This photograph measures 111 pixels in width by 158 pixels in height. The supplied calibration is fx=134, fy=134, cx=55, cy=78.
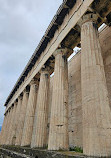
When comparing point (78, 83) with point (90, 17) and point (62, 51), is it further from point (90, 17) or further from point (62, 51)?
point (90, 17)

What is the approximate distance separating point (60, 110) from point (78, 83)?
217 inches

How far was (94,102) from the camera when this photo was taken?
7.28m

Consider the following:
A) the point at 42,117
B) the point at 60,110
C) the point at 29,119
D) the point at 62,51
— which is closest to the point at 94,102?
the point at 60,110

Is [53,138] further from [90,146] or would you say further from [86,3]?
[86,3]

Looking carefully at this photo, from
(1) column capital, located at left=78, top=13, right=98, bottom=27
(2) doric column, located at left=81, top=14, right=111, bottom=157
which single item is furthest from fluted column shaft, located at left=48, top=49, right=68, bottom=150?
(1) column capital, located at left=78, top=13, right=98, bottom=27

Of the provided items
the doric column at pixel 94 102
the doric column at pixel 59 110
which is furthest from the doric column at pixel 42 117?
the doric column at pixel 94 102

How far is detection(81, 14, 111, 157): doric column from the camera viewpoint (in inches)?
253

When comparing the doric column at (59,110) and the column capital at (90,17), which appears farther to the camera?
the column capital at (90,17)

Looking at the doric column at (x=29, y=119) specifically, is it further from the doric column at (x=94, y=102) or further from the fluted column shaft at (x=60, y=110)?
the doric column at (x=94, y=102)

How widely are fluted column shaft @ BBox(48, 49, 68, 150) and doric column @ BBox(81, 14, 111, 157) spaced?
3138 millimetres

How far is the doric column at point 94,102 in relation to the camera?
253 inches

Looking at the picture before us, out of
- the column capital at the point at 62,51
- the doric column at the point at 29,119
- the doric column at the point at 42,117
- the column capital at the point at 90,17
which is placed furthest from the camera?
the doric column at the point at 29,119

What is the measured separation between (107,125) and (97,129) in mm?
563

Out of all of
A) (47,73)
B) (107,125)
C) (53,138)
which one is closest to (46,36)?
(47,73)
